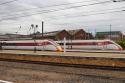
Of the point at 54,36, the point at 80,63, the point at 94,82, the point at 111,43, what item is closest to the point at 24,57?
the point at 80,63

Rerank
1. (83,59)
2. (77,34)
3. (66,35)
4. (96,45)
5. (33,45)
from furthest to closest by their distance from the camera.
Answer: (77,34)
(66,35)
(96,45)
(33,45)
(83,59)

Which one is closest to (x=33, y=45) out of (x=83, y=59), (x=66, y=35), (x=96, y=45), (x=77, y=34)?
(x=96, y=45)

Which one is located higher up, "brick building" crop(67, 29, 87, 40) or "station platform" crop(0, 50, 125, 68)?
"brick building" crop(67, 29, 87, 40)

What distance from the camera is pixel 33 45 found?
56906 mm

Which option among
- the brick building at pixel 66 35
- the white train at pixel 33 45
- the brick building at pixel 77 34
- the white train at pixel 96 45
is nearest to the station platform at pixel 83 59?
the white train at pixel 33 45

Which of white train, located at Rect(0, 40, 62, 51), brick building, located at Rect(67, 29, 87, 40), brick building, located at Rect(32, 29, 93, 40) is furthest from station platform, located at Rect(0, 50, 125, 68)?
brick building, located at Rect(67, 29, 87, 40)

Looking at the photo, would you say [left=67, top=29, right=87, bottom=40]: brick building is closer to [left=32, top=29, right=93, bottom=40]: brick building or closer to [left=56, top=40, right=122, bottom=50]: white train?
[left=32, top=29, right=93, bottom=40]: brick building

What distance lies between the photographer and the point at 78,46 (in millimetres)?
64438

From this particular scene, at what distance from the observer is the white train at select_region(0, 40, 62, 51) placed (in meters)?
53.6

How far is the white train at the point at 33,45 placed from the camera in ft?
176

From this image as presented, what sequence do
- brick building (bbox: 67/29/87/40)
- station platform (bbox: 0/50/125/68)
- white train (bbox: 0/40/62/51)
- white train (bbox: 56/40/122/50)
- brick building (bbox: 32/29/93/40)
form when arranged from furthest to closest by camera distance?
brick building (bbox: 67/29/87/40) → brick building (bbox: 32/29/93/40) → white train (bbox: 56/40/122/50) → white train (bbox: 0/40/62/51) → station platform (bbox: 0/50/125/68)

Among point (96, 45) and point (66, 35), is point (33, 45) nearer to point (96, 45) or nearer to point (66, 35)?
point (96, 45)

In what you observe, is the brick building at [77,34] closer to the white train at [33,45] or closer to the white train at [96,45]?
the white train at [96,45]

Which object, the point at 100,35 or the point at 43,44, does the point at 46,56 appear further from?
the point at 100,35
